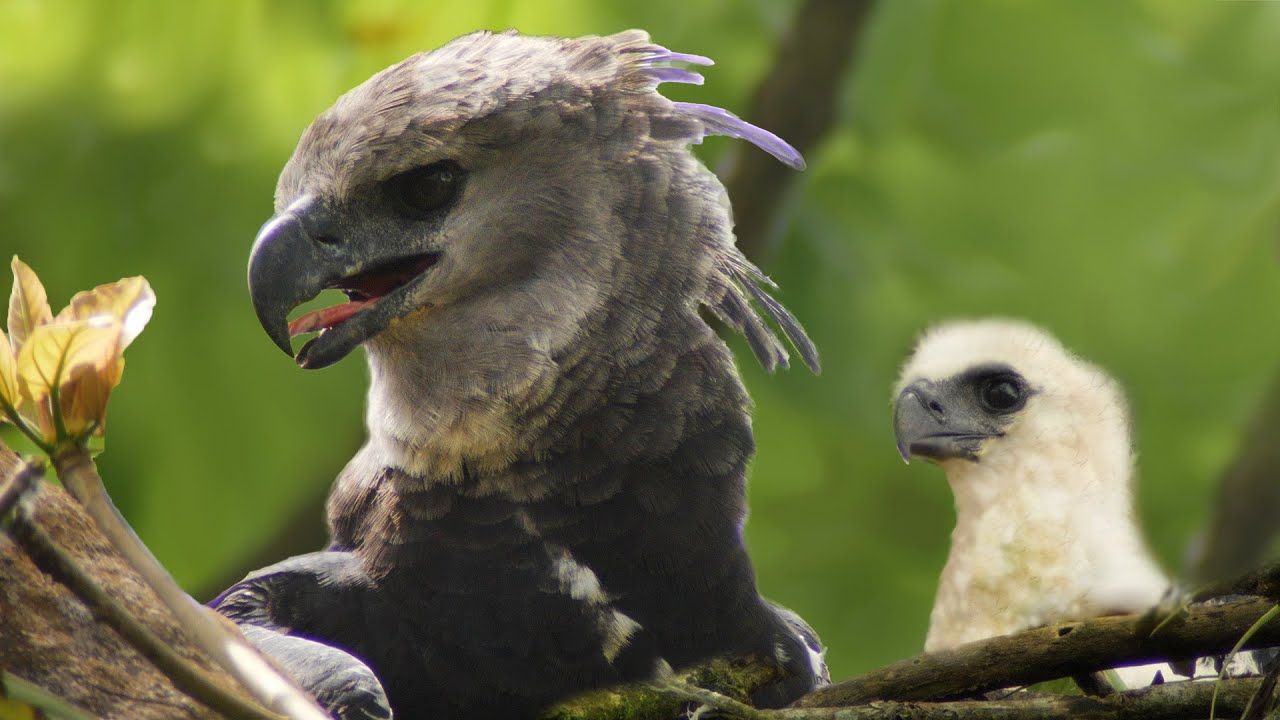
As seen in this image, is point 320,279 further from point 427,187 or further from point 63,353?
point 63,353

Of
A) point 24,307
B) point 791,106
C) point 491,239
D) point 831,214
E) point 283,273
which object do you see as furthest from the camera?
point 831,214

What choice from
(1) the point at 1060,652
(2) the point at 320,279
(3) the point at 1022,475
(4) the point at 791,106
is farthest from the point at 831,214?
(1) the point at 1060,652

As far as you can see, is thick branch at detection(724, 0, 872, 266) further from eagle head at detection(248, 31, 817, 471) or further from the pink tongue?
the pink tongue

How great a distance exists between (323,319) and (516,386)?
22cm

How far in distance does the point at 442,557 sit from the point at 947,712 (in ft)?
2.07

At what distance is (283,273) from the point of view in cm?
134

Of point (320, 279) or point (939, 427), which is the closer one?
point (320, 279)

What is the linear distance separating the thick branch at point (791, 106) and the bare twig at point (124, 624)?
4.81ft

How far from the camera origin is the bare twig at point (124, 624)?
701 mm

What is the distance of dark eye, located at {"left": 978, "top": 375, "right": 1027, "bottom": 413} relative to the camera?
1.63 metres

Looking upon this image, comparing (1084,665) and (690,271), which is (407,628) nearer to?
(690,271)

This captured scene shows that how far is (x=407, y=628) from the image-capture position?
4.33ft

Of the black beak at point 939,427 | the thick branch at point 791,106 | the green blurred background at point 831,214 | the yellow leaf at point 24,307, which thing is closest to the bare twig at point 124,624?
the yellow leaf at point 24,307

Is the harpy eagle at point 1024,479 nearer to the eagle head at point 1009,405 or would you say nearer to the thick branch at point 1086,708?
the eagle head at point 1009,405
